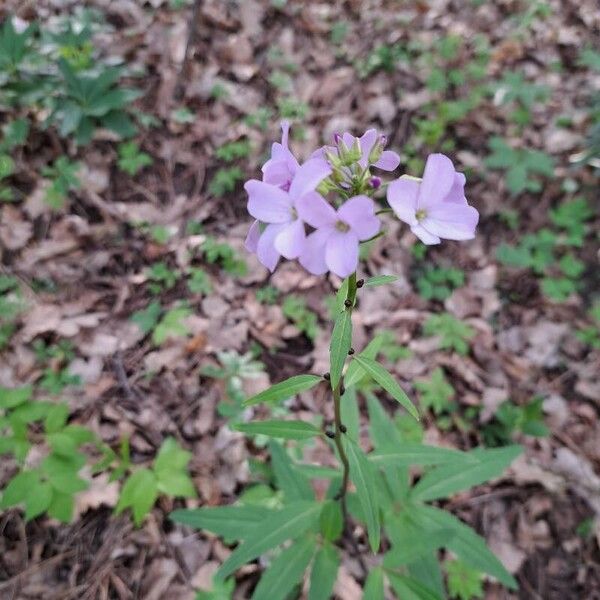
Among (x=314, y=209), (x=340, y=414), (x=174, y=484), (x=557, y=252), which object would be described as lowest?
(x=174, y=484)

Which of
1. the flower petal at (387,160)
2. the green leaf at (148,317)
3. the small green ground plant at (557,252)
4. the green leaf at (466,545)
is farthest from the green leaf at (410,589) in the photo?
the small green ground plant at (557,252)

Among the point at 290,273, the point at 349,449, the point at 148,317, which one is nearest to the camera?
the point at 349,449

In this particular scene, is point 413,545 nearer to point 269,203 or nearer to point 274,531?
point 274,531

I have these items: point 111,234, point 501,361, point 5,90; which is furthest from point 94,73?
point 501,361

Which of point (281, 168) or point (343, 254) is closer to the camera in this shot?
point (343, 254)

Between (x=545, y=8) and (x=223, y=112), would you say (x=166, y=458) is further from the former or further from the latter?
(x=545, y=8)

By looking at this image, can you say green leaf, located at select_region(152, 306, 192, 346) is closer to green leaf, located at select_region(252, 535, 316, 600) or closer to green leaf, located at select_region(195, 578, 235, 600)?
green leaf, located at select_region(195, 578, 235, 600)

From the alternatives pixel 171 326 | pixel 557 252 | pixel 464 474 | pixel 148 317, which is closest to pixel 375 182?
pixel 464 474
